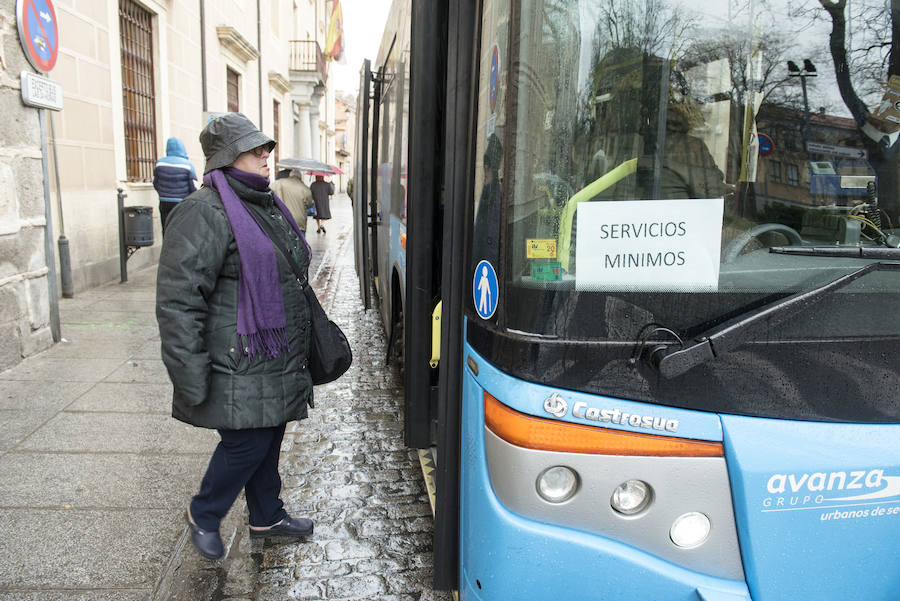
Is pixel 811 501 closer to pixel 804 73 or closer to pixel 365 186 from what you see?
pixel 804 73

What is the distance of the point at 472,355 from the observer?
6.39 feet

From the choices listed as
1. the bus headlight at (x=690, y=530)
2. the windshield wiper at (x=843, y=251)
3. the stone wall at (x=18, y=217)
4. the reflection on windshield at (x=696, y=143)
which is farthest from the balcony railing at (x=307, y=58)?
the bus headlight at (x=690, y=530)

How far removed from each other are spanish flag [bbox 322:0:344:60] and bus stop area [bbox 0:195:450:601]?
23.0 metres

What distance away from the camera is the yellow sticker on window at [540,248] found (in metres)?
1.72

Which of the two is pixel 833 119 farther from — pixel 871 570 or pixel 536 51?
pixel 871 570

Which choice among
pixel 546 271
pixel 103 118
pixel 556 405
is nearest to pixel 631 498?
pixel 556 405

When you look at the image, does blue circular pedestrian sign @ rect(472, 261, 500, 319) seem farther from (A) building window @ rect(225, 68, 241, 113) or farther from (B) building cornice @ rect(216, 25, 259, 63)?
(A) building window @ rect(225, 68, 241, 113)

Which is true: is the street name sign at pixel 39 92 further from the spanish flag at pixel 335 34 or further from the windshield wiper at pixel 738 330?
the spanish flag at pixel 335 34

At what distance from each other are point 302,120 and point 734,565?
31256 mm

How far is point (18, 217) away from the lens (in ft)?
17.9

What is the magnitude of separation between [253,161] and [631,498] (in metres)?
1.94

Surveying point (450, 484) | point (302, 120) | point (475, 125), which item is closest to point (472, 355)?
point (450, 484)

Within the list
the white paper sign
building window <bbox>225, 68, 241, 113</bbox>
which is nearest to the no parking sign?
the white paper sign

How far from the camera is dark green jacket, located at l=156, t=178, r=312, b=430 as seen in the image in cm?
243
